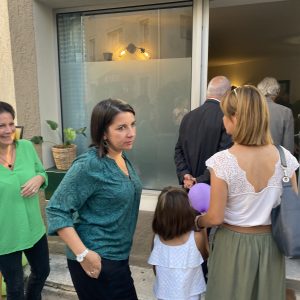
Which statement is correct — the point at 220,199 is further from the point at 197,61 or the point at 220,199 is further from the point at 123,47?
the point at 123,47

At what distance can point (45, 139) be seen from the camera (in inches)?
147

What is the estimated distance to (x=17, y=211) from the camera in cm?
227

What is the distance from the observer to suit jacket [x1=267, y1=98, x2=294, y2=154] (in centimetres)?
305

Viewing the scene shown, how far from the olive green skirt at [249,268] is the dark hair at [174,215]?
0.77 ft

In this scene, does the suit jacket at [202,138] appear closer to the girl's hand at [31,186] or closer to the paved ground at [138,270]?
the paved ground at [138,270]

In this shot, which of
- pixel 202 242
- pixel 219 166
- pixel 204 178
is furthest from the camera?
pixel 204 178

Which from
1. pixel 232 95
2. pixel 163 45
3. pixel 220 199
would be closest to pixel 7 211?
pixel 220 199

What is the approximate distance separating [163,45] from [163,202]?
6.71 ft

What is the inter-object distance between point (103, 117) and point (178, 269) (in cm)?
105

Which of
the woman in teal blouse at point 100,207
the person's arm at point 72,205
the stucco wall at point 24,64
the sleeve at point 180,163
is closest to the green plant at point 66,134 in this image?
the stucco wall at point 24,64

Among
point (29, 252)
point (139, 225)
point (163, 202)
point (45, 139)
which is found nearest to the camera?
point (163, 202)

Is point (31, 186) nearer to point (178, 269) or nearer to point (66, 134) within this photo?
point (178, 269)

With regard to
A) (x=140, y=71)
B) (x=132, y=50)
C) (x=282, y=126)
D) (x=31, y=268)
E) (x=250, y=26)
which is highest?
(x=250, y=26)

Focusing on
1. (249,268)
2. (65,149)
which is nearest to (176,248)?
(249,268)
